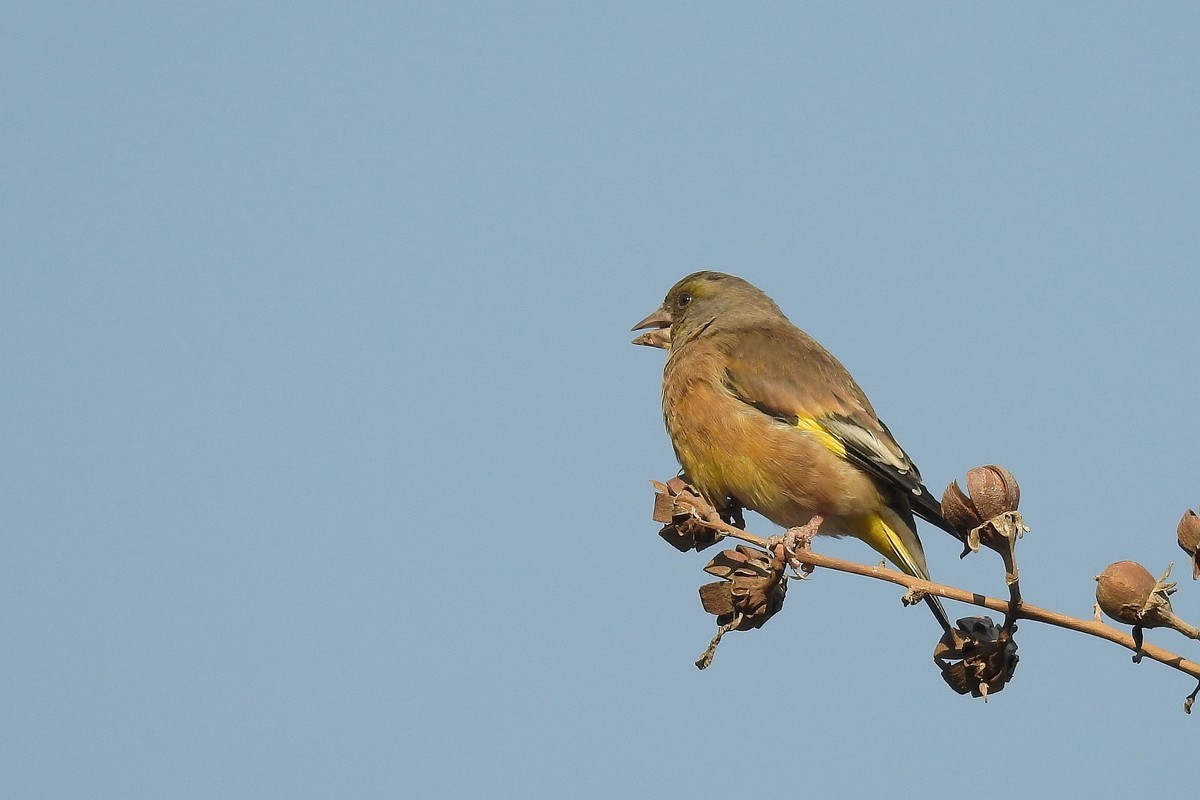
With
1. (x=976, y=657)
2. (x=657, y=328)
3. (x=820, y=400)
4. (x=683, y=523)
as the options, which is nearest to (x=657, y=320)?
(x=657, y=328)

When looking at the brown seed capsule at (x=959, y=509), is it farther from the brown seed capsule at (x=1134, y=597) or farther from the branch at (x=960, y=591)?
the brown seed capsule at (x=1134, y=597)

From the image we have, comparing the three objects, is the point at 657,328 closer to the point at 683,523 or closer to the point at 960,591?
the point at 683,523

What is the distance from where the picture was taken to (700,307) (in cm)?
807

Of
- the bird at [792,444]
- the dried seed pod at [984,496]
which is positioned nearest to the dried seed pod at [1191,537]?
the dried seed pod at [984,496]

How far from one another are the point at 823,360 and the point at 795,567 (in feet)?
9.31

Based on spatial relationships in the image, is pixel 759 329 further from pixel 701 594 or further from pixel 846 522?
pixel 701 594

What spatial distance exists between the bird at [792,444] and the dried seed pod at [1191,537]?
7.94ft

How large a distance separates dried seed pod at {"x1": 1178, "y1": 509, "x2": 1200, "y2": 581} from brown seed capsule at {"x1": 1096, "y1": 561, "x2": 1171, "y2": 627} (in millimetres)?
211

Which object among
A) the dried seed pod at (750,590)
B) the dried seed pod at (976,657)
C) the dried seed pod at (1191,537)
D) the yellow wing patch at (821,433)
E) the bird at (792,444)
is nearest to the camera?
the dried seed pod at (1191,537)

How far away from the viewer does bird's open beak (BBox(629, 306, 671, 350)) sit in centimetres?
797

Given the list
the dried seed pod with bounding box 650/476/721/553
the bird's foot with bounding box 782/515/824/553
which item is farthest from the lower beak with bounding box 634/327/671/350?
the dried seed pod with bounding box 650/476/721/553

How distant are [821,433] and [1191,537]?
3.32m

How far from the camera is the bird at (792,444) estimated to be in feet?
20.7

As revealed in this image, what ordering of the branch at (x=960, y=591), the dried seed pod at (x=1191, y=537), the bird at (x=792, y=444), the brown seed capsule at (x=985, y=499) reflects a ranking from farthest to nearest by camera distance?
the bird at (x=792, y=444), the brown seed capsule at (x=985, y=499), the dried seed pod at (x=1191, y=537), the branch at (x=960, y=591)
